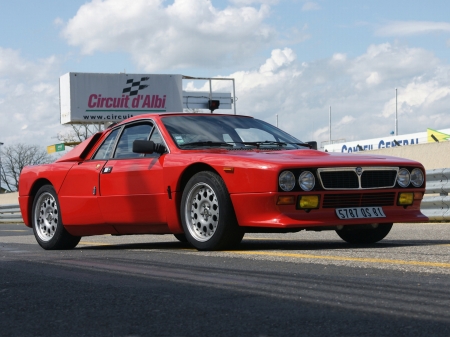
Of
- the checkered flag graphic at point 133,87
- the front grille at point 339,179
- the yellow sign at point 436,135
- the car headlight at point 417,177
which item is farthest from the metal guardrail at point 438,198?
the checkered flag graphic at point 133,87

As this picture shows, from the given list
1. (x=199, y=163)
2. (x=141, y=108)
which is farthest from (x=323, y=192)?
(x=141, y=108)

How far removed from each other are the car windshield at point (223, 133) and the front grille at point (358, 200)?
1.14 meters

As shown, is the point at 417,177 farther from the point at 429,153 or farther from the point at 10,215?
the point at 10,215

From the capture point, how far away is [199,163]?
7.28 metres

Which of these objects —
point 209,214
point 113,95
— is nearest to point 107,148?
point 209,214

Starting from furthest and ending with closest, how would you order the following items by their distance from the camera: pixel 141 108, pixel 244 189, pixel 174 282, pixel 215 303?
pixel 141 108 → pixel 244 189 → pixel 174 282 → pixel 215 303

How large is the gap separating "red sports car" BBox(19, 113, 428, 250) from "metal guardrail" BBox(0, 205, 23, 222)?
52.8ft

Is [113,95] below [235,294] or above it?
above

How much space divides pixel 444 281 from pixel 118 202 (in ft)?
13.6

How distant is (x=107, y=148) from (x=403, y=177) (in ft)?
9.98

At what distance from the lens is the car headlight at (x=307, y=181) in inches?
268

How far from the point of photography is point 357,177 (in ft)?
23.0

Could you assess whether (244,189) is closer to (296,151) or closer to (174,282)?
(296,151)

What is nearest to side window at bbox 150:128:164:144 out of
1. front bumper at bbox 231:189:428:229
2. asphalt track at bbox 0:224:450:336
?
front bumper at bbox 231:189:428:229
